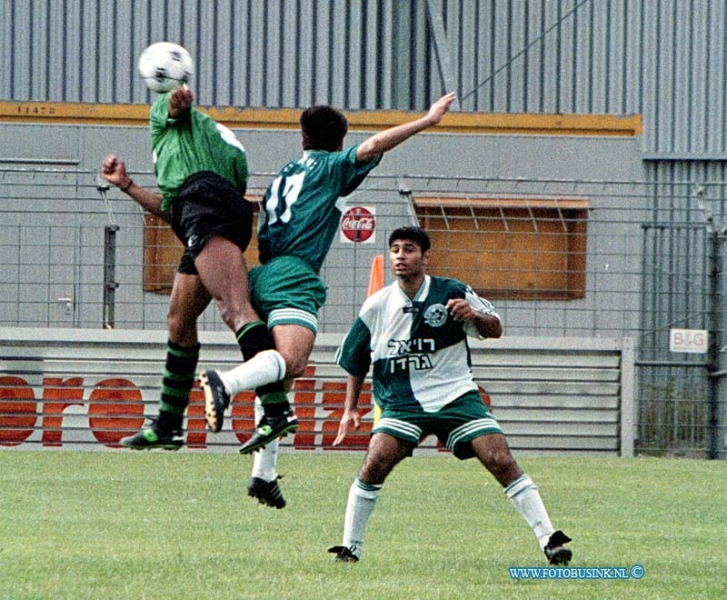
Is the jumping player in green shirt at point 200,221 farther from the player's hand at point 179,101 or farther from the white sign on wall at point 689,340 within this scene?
the white sign on wall at point 689,340

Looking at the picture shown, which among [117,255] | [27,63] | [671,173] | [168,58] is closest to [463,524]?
[168,58]

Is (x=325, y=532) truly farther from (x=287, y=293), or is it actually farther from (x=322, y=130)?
(x=322, y=130)

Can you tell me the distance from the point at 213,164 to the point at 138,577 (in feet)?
6.80

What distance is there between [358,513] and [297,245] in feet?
4.79

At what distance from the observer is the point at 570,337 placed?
1697 centimetres

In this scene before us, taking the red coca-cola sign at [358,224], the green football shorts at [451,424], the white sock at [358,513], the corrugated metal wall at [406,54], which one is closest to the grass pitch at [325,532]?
the white sock at [358,513]

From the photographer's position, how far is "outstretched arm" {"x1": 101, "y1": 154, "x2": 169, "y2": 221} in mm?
8297

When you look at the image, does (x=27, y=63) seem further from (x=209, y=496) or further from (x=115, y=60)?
(x=209, y=496)

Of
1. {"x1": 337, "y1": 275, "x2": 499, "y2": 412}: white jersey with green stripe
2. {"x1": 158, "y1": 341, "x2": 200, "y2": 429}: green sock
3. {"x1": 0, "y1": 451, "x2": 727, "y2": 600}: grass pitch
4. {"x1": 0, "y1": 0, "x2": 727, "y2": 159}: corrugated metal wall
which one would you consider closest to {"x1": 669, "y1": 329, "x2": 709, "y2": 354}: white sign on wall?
{"x1": 0, "y1": 451, "x2": 727, "y2": 600}: grass pitch

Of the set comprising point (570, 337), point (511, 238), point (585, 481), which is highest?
point (511, 238)

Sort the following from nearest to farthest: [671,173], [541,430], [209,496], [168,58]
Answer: [168,58]
[209,496]
[541,430]
[671,173]

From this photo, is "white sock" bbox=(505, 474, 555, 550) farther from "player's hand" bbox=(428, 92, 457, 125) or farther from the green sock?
"player's hand" bbox=(428, 92, 457, 125)

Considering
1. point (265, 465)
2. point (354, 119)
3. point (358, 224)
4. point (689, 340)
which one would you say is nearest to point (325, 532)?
point (265, 465)

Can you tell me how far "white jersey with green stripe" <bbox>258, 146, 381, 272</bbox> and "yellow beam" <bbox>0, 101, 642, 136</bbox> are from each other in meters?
9.57
